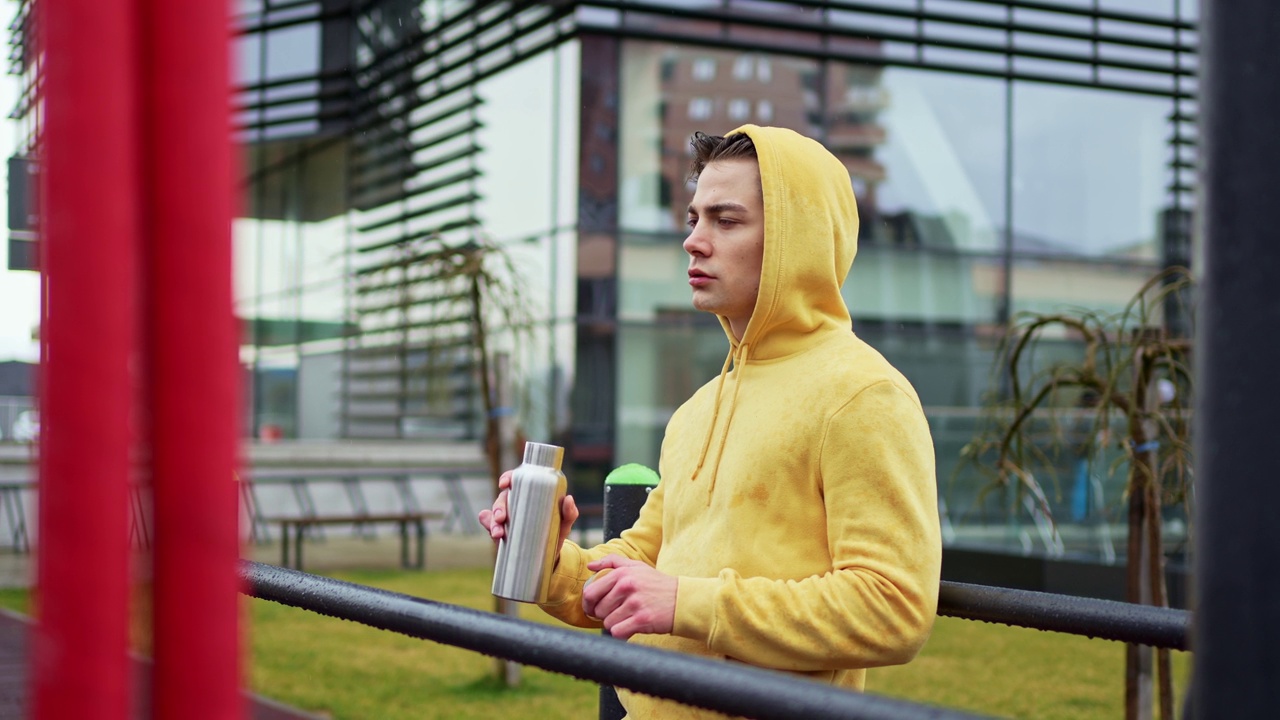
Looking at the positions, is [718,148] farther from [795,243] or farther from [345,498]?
[345,498]

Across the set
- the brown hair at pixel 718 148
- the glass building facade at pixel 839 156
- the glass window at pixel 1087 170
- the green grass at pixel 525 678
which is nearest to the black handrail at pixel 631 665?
the brown hair at pixel 718 148

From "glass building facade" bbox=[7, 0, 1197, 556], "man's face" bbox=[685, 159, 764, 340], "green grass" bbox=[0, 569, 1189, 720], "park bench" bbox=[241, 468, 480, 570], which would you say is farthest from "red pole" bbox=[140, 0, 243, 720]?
"park bench" bbox=[241, 468, 480, 570]

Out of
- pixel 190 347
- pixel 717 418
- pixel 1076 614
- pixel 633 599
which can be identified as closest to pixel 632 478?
pixel 717 418

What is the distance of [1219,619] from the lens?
564 millimetres

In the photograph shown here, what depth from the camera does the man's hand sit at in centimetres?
151

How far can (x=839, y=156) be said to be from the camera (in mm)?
14641

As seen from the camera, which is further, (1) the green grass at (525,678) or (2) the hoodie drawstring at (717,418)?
(1) the green grass at (525,678)

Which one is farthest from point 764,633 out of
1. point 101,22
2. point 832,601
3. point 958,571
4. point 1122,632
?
point 958,571

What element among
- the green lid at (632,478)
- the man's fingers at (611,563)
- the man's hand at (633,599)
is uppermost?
the green lid at (632,478)

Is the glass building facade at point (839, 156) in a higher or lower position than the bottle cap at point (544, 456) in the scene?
higher

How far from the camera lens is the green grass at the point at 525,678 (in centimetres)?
602

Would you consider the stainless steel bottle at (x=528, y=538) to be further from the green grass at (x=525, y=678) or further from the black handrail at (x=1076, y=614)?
the green grass at (x=525, y=678)

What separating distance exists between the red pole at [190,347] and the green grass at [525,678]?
16.9 ft

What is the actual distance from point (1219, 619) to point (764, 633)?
0.97 metres
